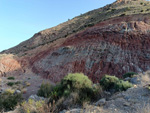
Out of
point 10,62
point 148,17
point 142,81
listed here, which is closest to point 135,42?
point 148,17

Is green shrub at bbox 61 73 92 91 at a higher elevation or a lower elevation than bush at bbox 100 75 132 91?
higher

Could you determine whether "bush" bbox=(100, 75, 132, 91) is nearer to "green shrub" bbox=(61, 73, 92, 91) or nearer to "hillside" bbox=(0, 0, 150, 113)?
"hillside" bbox=(0, 0, 150, 113)

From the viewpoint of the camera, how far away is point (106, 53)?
46.2ft

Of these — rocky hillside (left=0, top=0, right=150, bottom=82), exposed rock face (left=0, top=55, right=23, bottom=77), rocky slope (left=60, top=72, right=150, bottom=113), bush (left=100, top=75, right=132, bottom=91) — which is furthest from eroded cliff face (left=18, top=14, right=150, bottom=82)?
rocky slope (left=60, top=72, right=150, bottom=113)

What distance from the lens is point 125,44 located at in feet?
46.4

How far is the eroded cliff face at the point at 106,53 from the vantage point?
12.6 meters

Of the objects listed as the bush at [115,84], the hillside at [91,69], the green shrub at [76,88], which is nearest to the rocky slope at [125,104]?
the hillside at [91,69]

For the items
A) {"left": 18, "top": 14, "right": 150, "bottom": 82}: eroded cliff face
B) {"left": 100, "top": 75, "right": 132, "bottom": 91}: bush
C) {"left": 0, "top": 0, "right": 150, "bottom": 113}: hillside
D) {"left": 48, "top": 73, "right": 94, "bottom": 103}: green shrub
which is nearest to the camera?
{"left": 48, "top": 73, "right": 94, "bottom": 103}: green shrub

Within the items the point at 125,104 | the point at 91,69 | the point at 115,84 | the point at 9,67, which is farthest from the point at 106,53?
the point at 9,67

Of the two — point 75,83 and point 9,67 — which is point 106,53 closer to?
point 75,83

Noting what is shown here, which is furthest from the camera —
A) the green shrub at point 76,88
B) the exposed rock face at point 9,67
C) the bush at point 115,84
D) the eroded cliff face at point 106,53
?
the exposed rock face at point 9,67

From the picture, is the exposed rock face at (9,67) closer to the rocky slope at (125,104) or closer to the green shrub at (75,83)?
the green shrub at (75,83)

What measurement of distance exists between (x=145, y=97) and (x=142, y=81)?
281 cm

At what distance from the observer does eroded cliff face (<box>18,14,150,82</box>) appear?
12.6 meters
